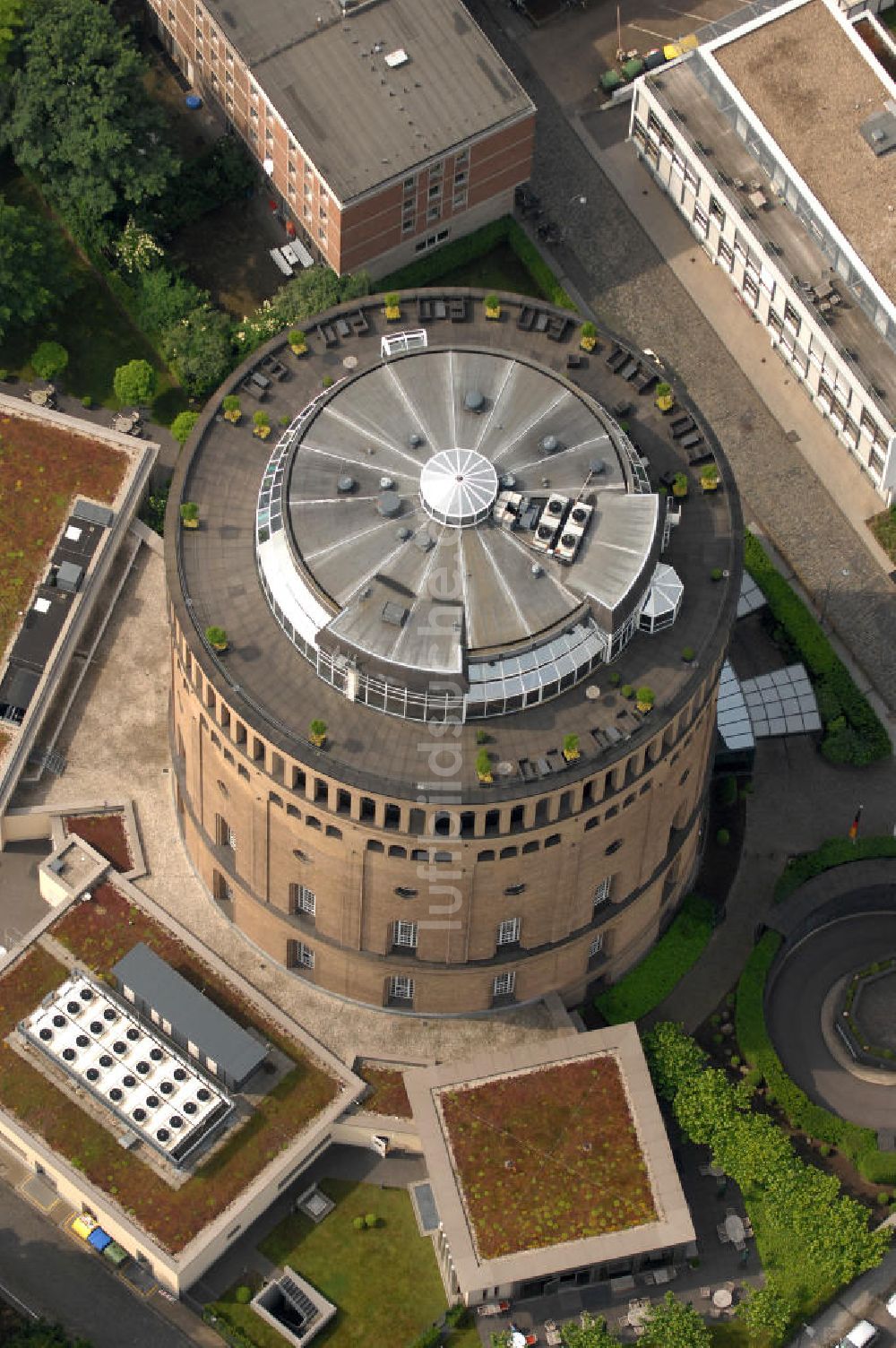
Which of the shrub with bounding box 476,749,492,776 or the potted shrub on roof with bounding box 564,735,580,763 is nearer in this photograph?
the shrub with bounding box 476,749,492,776

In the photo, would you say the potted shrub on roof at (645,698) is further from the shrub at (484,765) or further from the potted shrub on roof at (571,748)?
the shrub at (484,765)

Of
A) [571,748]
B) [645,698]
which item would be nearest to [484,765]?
[571,748]

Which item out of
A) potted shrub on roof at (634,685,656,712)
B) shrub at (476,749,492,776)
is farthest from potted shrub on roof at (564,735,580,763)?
potted shrub on roof at (634,685,656,712)

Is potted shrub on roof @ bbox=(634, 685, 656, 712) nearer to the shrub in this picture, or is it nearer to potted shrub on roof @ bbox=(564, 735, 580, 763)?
potted shrub on roof @ bbox=(564, 735, 580, 763)

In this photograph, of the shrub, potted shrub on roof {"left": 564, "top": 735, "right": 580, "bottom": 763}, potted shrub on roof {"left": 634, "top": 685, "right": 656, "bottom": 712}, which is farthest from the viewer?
potted shrub on roof {"left": 634, "top": 685, "right": 656, "bottom": 712}

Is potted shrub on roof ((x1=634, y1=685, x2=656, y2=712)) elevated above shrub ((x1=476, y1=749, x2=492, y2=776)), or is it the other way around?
shrub ((x1=476, y1=749, x2=492, y2=776))

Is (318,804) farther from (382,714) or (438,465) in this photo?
(438,465)

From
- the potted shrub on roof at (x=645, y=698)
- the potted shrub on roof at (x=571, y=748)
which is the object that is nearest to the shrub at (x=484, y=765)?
the potted shrub on roof at (x=571, y=748)
